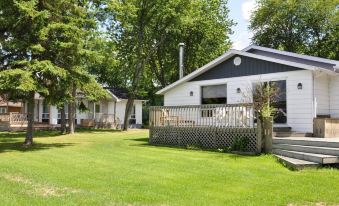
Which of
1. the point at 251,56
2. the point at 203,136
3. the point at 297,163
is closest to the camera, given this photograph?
the point at 297,163

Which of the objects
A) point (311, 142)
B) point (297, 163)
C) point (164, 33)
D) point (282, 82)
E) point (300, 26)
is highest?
point (300, 26)

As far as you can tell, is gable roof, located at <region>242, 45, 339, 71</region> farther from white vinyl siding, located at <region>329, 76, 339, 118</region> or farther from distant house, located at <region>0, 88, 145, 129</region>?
distant house, located at <region>0, 88, 145, 129</region>

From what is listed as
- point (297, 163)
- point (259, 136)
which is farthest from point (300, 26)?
point (297, 163)

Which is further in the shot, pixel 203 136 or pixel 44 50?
pixel 203 136

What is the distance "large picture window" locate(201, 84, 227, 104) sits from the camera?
61.9 feet

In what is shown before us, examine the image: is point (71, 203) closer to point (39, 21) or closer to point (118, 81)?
point (39, 21)

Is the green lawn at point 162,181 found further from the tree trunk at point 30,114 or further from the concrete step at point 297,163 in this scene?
the tree trunk at point 30,114

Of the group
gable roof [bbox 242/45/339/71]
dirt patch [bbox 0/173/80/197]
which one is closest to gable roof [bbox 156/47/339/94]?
gable roof [bbox 242/45/339/71]

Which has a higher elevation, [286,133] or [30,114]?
[30,114]

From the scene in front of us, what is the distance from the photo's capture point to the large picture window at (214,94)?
18853 millimetres

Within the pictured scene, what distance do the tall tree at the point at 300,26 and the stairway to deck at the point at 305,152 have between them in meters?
29.1

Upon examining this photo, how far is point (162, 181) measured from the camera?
8945 mm

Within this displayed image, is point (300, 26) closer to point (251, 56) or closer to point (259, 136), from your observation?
point (251, 56)

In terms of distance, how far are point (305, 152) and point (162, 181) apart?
5.23m
